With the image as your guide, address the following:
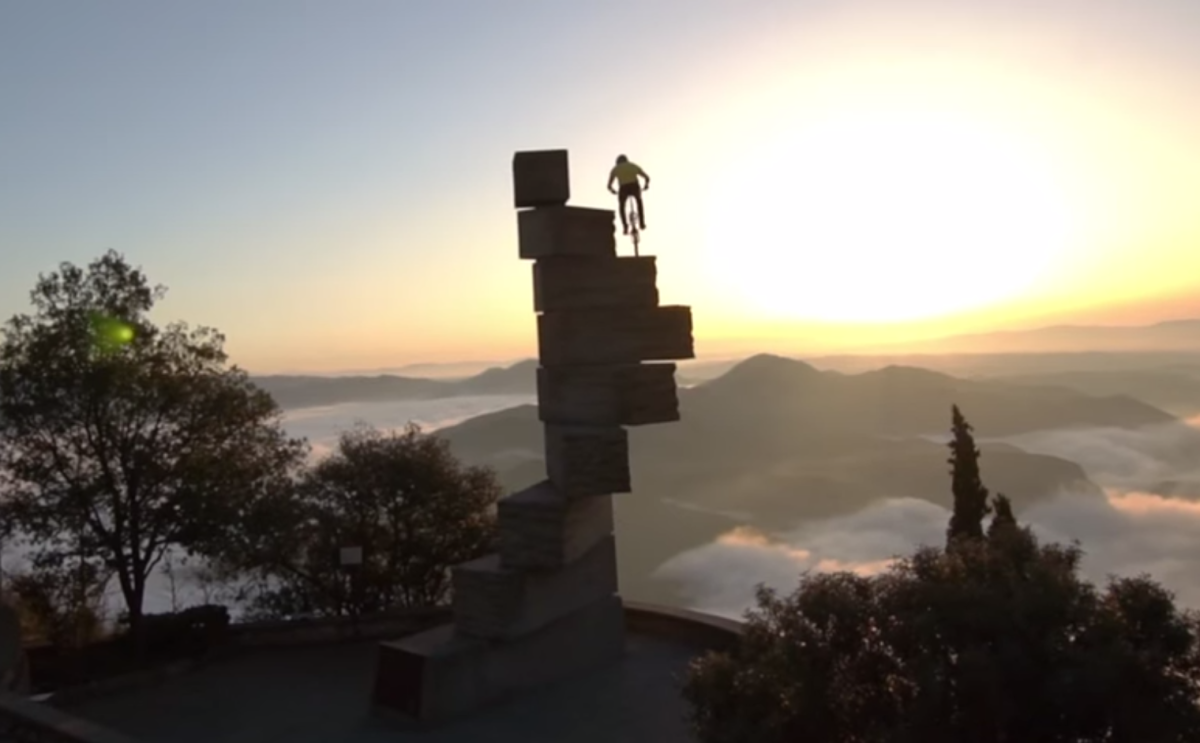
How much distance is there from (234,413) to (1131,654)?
51.6ft

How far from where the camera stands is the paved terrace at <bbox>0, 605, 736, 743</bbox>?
12.7m

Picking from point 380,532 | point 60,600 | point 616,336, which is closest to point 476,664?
point 616,336

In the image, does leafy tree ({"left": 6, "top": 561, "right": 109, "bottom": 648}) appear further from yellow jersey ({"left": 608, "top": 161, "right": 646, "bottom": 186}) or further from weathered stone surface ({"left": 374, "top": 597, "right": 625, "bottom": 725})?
yellow jersey ({"left": 608, "top": 161, "right": 646, "bottom": 186})

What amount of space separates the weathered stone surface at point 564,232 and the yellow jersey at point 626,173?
29.7 inches

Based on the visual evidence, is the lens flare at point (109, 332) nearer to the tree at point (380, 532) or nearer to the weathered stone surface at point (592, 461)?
the tree at point (380, 532)

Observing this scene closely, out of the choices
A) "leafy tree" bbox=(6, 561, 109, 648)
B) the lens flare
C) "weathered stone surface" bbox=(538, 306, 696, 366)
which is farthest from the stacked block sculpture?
the lens flare

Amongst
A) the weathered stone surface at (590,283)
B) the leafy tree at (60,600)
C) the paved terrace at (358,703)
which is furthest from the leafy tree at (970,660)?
the leafy tree at (60,600)

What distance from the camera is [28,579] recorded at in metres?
18.5

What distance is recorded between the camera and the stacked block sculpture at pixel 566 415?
46.4 ft

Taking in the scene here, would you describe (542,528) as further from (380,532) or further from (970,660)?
(970,660)

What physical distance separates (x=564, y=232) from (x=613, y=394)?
235 centimetres

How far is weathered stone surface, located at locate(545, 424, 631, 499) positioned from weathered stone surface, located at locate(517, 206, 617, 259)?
8.18ft

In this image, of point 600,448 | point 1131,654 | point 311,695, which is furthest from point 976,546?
point 311,695

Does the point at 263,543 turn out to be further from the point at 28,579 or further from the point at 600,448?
the point at 600,448
